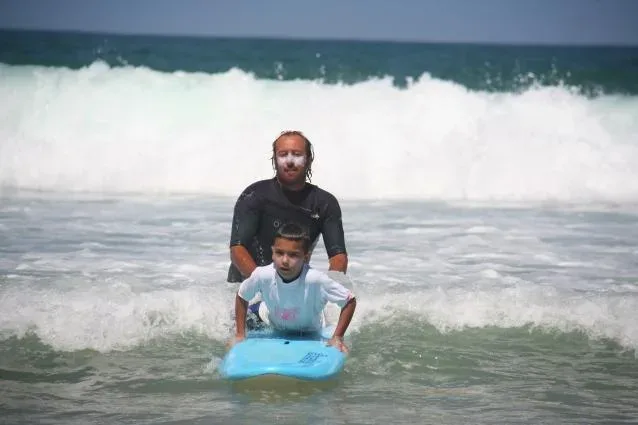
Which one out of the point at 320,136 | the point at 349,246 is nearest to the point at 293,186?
the point at 349,246

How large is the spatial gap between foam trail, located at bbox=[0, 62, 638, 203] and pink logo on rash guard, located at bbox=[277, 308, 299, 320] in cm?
849

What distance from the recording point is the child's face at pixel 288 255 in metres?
5.61

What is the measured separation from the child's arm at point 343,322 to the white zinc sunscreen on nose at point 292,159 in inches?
35.1

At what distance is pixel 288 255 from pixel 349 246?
4539mm

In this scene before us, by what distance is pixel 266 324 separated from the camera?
6.30m

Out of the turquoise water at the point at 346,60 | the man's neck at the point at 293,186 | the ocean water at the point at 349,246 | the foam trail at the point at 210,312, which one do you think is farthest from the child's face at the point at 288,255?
the turquoise water at the point at 346,60

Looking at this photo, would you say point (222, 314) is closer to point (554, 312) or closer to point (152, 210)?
point (554, 312)

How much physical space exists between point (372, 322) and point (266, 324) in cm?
122

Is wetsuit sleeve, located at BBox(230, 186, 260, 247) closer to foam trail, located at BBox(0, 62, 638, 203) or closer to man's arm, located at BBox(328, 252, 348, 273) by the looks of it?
man's arm, located at BBox(328, 252, 348, 273)

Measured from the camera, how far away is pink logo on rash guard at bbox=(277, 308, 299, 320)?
235 inches

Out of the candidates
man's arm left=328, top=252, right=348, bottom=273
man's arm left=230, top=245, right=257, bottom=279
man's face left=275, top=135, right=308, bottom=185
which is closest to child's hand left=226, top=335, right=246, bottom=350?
man's arm left=230, top=245, right=257, bottom=279

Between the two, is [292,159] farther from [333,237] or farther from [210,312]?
[210,312]

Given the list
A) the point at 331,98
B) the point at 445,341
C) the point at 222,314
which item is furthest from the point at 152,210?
the point at 331,98

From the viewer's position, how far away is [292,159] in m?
6.04
